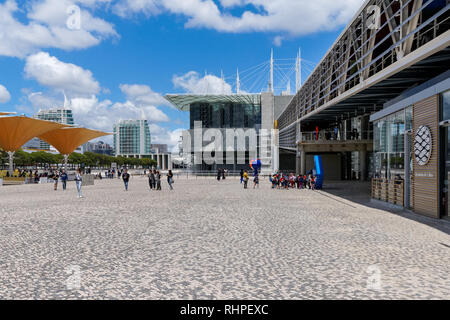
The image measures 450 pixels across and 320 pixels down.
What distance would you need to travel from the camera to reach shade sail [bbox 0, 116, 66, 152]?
3747 cm

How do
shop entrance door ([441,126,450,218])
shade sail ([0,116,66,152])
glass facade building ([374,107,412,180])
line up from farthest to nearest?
shade sail ([0,116,66,152]) < glass facade building ([374,107,412,180]) < shop entrance door ([441,126,450,218])

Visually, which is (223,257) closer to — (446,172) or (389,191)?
(446,172)

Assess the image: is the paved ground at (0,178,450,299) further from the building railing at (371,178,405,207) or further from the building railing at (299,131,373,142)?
the building railing at (299,131,373,142)

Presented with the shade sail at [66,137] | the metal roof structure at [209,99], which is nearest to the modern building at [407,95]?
the shade sail at [66,137]

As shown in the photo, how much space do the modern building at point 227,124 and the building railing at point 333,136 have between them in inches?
1340

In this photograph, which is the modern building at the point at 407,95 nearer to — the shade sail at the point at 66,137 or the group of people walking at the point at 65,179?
the group of people walking at the point at 65,179

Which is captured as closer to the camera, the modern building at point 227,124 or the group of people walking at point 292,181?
the group of people walking at point 292,181

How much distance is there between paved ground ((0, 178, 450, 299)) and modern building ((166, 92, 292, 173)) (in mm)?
55299

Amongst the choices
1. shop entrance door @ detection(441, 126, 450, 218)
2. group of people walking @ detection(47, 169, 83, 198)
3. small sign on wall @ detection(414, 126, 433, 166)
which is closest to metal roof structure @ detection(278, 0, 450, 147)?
small sign on wall @ detection(414, 126, 433, 166)

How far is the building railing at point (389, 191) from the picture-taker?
13.0 metres

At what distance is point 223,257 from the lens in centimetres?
591

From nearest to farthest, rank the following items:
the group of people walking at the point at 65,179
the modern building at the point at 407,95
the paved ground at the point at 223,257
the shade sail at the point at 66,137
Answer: the paved ground at the point at 223,257 → the modern building at the point at 407,95 → the group of people walking at the point at 65,179 → the shade sail at the point at 66,137
